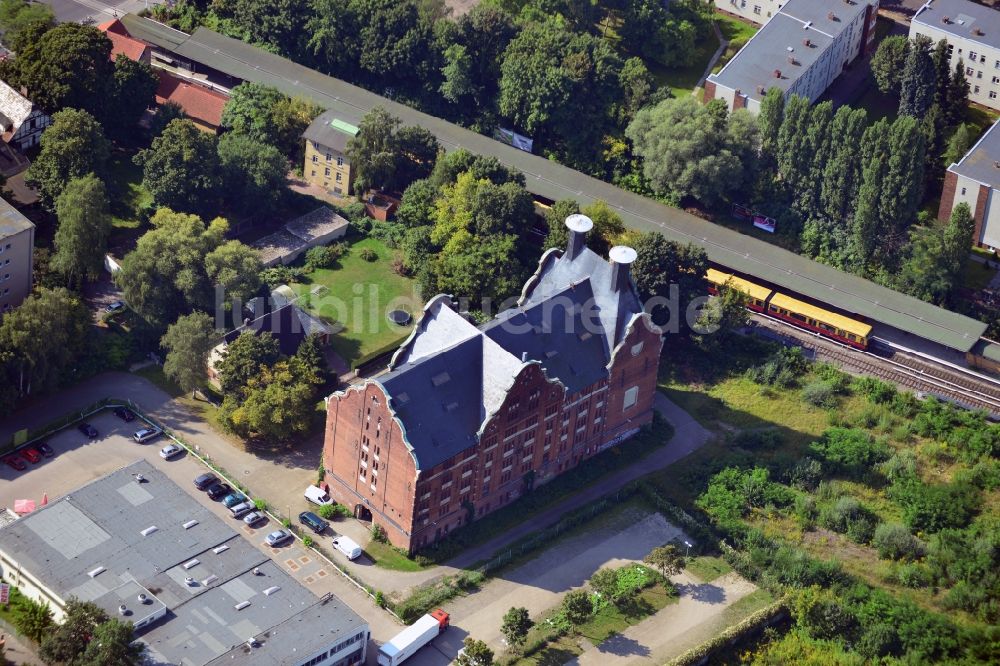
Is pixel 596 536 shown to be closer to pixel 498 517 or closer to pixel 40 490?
pixel 498 517

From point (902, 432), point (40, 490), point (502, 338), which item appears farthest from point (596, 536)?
point (40, 490)

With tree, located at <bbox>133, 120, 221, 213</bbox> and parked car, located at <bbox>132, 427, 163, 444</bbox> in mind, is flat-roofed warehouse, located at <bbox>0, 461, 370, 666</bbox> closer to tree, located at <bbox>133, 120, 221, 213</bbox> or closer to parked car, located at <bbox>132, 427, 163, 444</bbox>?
parked car, located at <bbox>132, 427, 163, 444</bbox>

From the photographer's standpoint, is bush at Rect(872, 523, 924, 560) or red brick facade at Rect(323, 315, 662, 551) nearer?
red brick facade at Rect(323, 315, 662, 551)

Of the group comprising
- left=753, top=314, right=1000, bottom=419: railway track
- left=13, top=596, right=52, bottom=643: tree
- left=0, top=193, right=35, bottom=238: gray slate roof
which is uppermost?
left=0, top=193, right=35, bottom=238: gray slate roof

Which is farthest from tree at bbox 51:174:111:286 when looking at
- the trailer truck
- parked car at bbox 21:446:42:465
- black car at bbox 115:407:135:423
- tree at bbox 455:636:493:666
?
tree at bbox 455:636:493:666

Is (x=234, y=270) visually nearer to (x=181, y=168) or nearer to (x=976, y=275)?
(x=181, y=168)

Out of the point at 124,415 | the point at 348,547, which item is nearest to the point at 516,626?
the point at 348,547

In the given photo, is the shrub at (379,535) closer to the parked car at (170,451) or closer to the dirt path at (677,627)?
the dirt path at (677,627)
